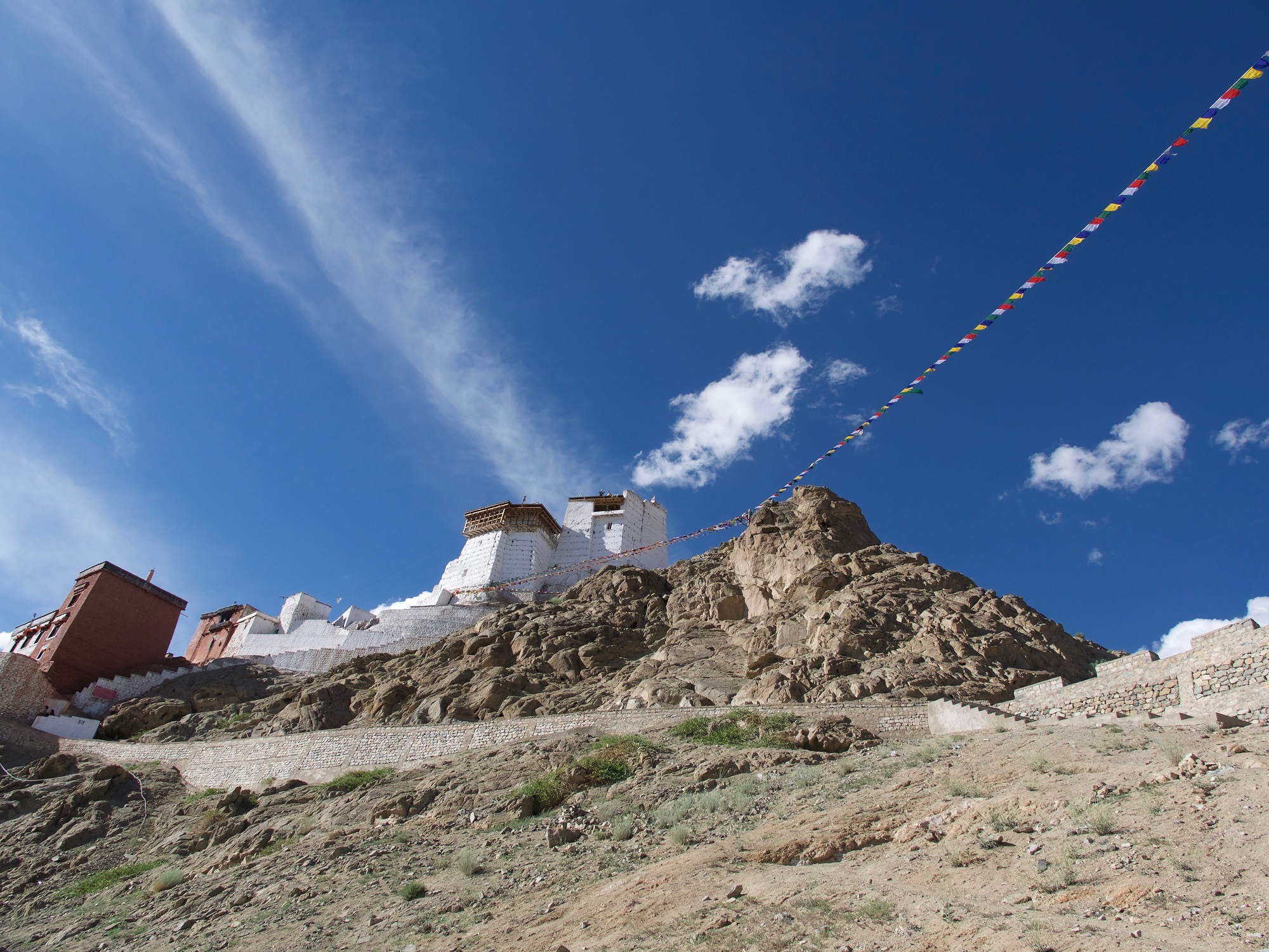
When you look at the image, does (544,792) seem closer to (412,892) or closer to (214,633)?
(412,892)

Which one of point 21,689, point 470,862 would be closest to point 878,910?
point 470,862

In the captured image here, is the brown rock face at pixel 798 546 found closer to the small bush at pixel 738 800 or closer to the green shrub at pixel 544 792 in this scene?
the green shrub at pixel 544 792

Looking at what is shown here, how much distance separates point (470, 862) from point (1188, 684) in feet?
43.5

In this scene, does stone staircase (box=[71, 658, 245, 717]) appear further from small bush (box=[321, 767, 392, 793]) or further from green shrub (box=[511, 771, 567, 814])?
green shrub (box=[511, 771, 567, 814])

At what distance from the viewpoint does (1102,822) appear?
7449 millimetres

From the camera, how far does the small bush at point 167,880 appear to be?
14.4 metres

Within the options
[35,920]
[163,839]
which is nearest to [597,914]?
[35,920]

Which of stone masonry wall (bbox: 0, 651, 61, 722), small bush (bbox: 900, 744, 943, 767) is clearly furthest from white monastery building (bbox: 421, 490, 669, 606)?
small bush (bbox: 900, 744, 943, 767)

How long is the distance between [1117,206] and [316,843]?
19536mm

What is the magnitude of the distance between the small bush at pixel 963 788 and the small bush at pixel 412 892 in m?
7.38

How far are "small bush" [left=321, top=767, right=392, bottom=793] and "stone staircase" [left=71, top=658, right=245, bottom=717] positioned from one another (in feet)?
78.0

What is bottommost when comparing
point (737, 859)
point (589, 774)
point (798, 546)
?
point (737, 859)

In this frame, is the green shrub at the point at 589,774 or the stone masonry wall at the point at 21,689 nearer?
the green shrub at the point at 589,774

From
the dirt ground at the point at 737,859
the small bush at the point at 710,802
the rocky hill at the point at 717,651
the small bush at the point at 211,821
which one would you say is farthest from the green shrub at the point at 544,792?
the small bush at the point at 211,821
